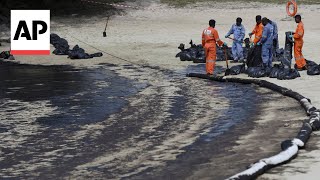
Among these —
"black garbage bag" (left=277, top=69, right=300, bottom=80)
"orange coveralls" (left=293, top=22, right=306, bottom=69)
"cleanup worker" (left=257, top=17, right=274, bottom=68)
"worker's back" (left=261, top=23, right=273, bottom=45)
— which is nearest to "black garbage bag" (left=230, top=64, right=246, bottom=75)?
"cleanup worker" (left=257, top=17, right=274, bottom=68)

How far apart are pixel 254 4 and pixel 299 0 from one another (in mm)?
3104

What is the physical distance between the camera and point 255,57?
19219 millimetres

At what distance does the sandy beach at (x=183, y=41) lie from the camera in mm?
9751

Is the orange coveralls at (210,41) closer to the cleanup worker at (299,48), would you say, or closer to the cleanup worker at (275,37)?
the cleanup worker at (275,37)

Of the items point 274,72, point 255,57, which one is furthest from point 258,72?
point 255,57

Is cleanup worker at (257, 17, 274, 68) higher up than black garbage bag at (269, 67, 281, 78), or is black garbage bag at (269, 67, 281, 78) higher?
cleanup worker at (257, 17, 274, 68)

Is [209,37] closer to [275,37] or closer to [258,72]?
[258,72]

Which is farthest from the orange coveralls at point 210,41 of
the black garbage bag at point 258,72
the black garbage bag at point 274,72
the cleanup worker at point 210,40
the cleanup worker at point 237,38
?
the cleanup worker at point 237,38

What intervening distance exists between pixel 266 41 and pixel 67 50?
9.65 m

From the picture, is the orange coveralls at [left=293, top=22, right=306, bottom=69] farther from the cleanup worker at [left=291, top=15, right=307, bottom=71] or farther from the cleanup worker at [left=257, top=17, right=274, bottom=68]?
the cleanup worker at [left=257, top=17, right=274, bottom=68]

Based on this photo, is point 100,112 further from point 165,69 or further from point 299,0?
point 299,0

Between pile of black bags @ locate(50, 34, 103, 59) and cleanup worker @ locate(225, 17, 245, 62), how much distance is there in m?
5.45

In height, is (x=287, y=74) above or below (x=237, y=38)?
below

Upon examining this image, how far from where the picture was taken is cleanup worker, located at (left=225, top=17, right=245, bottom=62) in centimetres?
2148
